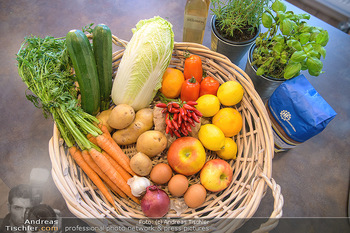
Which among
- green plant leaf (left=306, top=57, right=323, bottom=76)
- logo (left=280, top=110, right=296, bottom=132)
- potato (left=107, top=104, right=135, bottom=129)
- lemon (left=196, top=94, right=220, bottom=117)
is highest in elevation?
green plant leaf (left=306, top=57, right=323, bottom=76)

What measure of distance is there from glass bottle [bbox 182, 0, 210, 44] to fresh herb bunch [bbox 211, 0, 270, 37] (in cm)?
6

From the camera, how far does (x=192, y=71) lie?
121 cm

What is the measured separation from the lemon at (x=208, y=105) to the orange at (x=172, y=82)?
14 centimetres

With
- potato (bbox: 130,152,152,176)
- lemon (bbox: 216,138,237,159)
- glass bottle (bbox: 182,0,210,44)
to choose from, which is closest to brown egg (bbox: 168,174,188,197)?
potato (bbox: 130,152,152,176)

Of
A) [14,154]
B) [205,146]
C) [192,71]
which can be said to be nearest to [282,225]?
[205,146]

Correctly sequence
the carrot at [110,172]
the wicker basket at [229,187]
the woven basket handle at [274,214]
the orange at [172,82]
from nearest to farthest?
the woven basket handle at [274,214] → the wicker basket at [229,187] → the carrot at [110,172] → the orange at [172,82]

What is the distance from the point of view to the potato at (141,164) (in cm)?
107

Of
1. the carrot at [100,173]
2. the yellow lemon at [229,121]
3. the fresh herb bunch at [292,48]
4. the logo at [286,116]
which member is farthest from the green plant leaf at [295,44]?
the carrot at [100,173]

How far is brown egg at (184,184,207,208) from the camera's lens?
1.02m

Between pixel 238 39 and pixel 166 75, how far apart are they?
1.41 ft

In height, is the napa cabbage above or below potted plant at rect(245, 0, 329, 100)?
below

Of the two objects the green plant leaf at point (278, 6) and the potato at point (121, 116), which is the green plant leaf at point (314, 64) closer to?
the green plant leaf at point (278, 6)

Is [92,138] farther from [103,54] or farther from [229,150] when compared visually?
[229,150]

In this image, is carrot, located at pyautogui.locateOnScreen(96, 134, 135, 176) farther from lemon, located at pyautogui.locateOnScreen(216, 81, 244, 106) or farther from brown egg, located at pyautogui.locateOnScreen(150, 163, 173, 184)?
lemon, located at pyautogui.locateOnScreen(216, 81, 244, 106)
